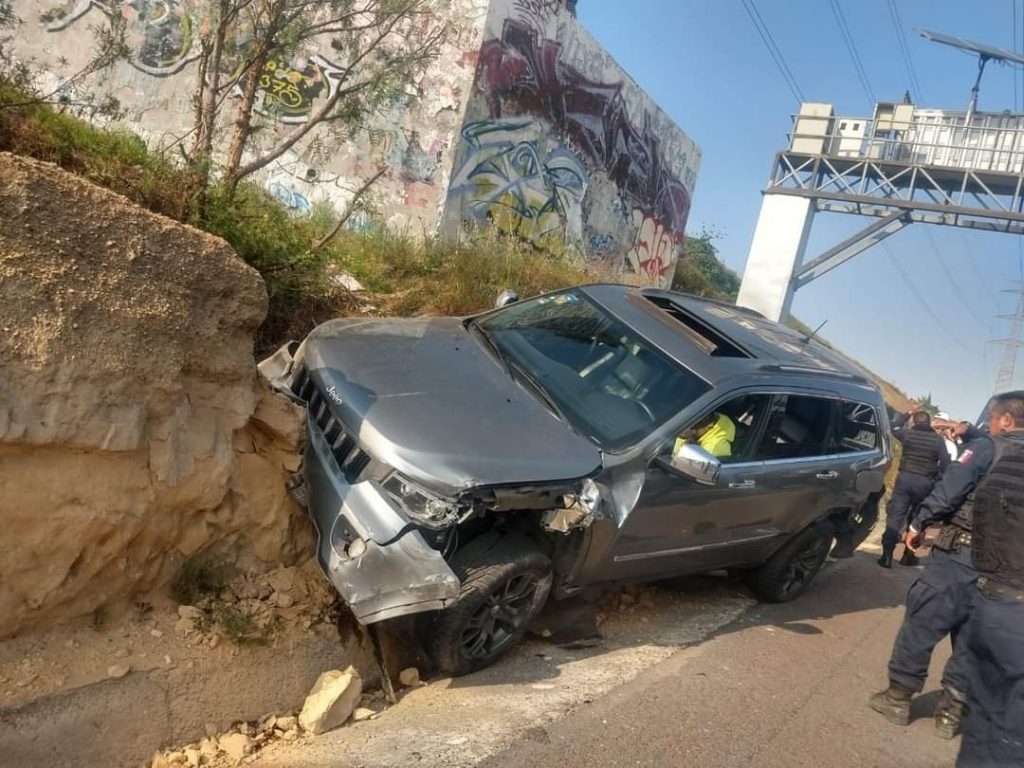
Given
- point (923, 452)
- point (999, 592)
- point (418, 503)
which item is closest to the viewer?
point (418, 503)

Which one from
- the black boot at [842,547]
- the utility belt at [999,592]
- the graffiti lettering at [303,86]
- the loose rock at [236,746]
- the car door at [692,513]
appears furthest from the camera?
the graffiti lettering at [303,86]

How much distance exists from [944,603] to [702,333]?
2147 millimetres

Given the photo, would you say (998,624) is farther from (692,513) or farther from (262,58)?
(262,58)

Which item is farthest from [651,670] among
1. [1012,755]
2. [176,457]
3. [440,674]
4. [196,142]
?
[196,142]

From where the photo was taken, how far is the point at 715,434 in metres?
4.72

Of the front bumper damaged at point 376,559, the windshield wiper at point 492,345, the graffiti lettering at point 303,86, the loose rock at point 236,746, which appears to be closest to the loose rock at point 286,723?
the loose rock at point 236,746

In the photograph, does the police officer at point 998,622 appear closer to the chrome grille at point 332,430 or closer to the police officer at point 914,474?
the chrome grille at point 332,430

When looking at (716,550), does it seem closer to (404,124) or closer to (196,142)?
(196,142)

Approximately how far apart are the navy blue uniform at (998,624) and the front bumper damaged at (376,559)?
245cm

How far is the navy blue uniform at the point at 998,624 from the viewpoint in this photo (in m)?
3.52

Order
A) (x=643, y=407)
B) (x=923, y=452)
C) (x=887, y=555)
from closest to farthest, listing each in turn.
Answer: (x=643, y=407) < (x=923, y=452) < (x=887, y=555)

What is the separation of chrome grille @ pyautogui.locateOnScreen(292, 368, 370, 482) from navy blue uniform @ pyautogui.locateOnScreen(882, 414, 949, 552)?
251 inches

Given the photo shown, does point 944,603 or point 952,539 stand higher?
point 952,539

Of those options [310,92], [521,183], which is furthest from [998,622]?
[310,92]
